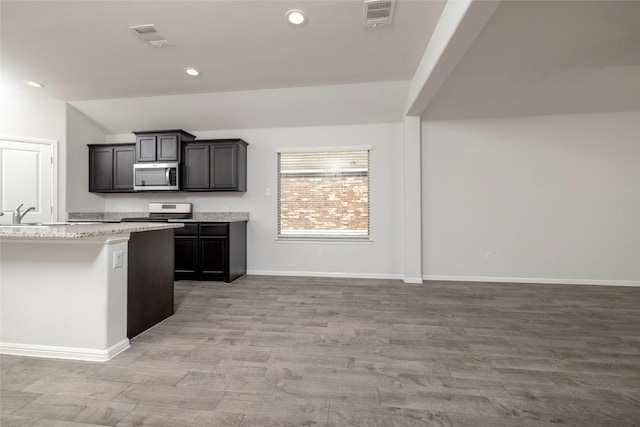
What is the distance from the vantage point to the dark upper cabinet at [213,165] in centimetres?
439

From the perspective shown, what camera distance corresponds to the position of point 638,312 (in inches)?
114

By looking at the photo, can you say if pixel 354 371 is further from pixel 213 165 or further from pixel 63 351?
pixel 213 165

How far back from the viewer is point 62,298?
2.01 m

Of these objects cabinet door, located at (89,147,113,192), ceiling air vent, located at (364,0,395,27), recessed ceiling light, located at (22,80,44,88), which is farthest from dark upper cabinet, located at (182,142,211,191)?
ceiling air vent, located at (364,0,395,27)

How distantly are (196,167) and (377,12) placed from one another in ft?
11.4

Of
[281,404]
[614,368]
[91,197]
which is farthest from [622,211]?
[91,197]

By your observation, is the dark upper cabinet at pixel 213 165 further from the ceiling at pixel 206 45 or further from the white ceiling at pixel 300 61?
the ceiling at pixel 206 45

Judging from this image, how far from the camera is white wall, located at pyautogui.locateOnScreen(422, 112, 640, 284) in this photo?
3947 mm

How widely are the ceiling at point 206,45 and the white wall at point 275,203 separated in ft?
3.15

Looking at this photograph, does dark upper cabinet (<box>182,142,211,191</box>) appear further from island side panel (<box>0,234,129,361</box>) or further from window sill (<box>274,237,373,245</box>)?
island side panel (<box>0,234,129,361</box>)

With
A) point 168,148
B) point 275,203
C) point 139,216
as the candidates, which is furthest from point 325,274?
point 139,216

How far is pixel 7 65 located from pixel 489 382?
238 inches

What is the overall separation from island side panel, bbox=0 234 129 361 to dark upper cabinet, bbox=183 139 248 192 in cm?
245

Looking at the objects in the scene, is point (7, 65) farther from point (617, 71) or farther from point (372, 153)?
point (617, 71)
